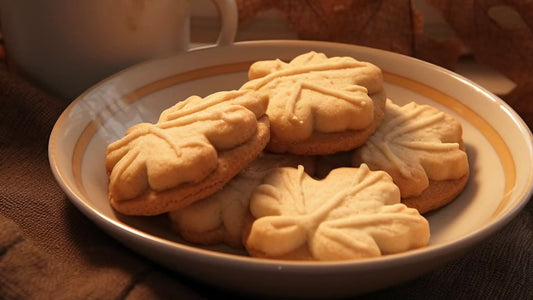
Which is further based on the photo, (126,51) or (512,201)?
(126,51)

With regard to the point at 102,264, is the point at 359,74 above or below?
above

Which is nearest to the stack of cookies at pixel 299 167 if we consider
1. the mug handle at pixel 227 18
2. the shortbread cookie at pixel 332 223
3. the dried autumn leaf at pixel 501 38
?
the shortbread cookie at pixel 332 223

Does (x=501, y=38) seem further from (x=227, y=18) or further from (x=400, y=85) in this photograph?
(x=227, y=18)

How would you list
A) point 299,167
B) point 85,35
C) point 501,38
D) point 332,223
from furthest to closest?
1. point 501,38
2. point 85,35
3. point 299,167
4. point 332,223

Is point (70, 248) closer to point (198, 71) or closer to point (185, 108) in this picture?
point (185, 108)

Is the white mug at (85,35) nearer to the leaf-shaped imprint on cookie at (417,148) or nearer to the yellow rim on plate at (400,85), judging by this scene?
the yellow rim on plate at (400,85)

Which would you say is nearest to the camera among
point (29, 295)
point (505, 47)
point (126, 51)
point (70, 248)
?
point (29, 295)

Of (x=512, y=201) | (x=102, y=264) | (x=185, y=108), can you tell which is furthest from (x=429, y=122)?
(x=102, y=264)

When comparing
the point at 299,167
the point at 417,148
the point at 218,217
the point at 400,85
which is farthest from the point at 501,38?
the point at 218,217
